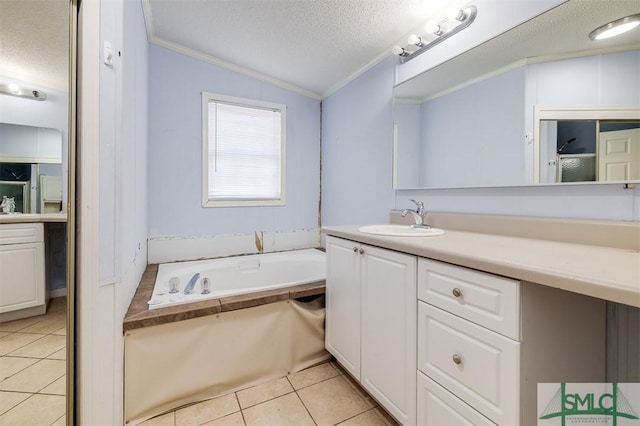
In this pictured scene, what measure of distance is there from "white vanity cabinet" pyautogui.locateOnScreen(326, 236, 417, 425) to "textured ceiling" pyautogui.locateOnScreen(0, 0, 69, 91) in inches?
58.3

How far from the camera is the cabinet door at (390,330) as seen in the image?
3.68 ft

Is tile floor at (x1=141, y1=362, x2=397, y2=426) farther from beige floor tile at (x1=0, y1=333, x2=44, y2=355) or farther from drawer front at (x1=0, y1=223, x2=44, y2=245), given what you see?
drawer front at (x1=0, y1=223, x2=44, y2=245)

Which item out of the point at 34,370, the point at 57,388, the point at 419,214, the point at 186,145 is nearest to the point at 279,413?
the point at 57,388

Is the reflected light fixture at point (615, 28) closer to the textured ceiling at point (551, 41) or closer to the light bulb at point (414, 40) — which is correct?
the textured ceiling at point (551, 41)

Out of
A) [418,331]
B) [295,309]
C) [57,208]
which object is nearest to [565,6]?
[418,331]

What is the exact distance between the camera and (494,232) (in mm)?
1373

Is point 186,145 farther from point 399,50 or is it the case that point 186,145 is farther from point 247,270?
point 399,50

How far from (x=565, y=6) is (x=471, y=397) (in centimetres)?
157

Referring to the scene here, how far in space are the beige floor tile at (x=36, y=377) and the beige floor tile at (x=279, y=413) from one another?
851mm

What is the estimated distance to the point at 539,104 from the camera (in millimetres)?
1249

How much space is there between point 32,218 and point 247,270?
1484mm

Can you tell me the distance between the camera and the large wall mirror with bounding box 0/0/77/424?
3.48ft

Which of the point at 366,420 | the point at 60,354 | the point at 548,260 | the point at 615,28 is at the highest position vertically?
the point at 615,28

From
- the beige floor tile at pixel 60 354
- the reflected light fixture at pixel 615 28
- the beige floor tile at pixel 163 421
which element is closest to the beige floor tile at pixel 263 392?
the beige floor tile at pixel 163 421
